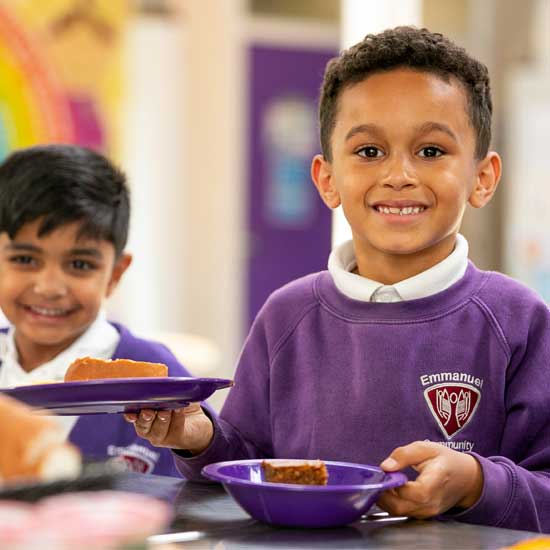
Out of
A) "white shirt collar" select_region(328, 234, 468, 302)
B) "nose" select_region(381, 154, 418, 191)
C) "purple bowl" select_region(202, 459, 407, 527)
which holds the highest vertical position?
"nose" select_region(381, 154, 418, 191)

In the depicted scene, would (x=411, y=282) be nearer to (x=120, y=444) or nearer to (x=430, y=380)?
(x=430, y=380)

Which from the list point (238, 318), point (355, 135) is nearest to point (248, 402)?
point (355, 135)

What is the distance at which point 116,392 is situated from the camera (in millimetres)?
1352

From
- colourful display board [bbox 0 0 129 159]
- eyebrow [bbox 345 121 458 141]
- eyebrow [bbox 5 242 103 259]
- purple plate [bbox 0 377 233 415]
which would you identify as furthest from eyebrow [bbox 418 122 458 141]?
colourful display board [bbox 0 0 129 159]

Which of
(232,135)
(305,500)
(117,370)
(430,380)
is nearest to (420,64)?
(430,380)

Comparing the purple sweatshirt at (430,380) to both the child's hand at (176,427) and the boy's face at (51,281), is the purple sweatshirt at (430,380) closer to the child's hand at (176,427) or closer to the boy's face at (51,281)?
the child's hand at (176,427)

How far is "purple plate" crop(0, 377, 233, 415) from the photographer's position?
1.34m

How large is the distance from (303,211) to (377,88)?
5884mm

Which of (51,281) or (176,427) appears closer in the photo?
(176,427)

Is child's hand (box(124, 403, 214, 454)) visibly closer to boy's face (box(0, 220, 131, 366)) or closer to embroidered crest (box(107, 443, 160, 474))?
embroidered crest (box(107, 443, 160, 474))

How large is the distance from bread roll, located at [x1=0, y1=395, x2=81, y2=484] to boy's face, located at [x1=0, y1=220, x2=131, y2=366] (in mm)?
1186

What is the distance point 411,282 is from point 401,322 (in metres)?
0.06

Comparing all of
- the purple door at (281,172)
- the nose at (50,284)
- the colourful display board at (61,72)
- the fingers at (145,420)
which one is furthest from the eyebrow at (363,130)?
the purple door at (281,172)

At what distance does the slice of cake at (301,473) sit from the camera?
4.30 feet
